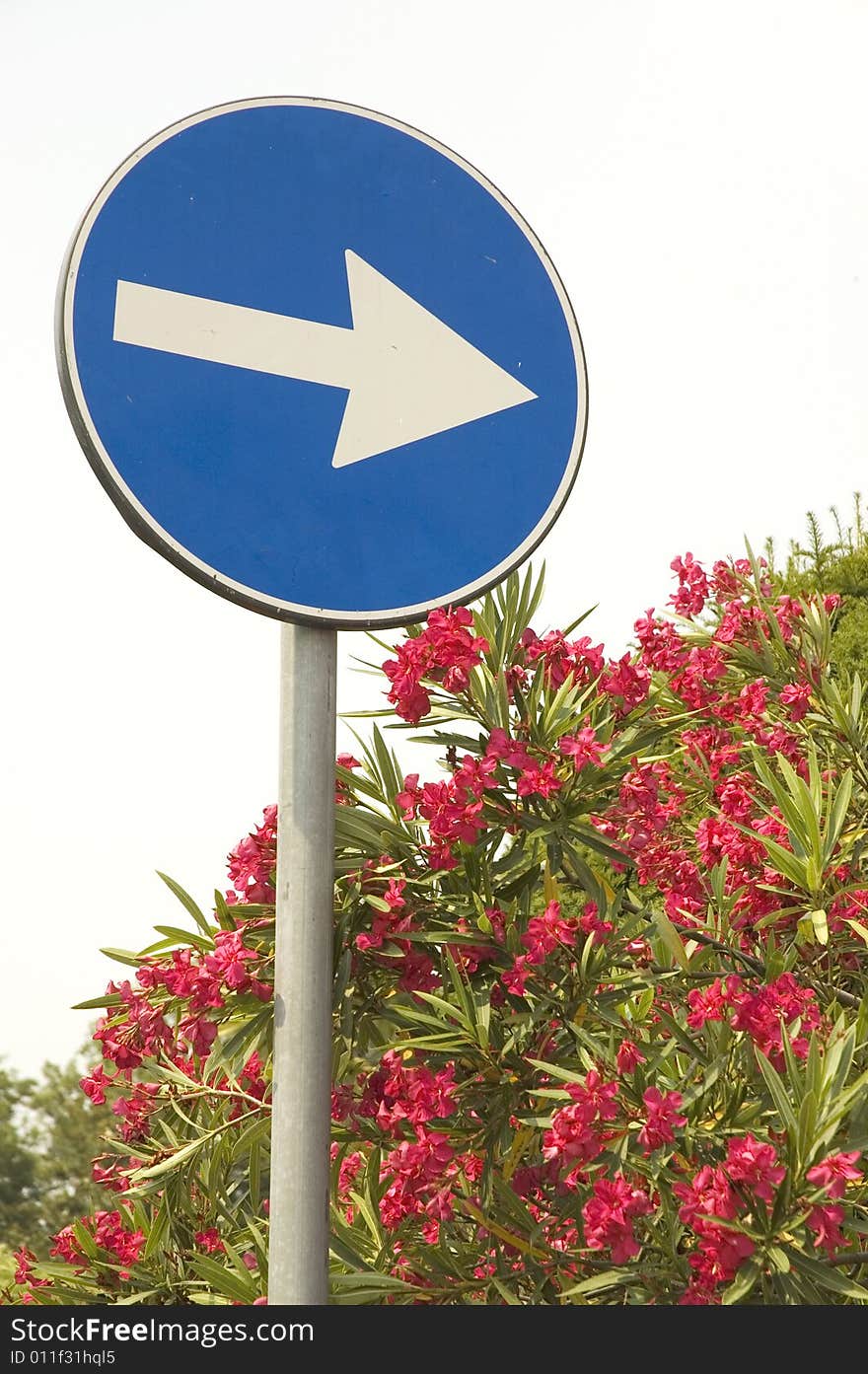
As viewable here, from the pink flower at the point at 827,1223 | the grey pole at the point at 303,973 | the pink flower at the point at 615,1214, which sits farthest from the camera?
the pink flower at the point at 615,1214

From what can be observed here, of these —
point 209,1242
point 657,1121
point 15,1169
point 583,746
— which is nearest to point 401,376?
point 583,746

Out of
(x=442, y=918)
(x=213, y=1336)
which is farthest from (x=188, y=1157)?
(x=213, y=1336)

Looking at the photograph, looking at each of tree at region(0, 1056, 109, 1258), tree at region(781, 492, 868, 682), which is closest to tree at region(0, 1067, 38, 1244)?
tree at region(0, 1056, 109, 1258)

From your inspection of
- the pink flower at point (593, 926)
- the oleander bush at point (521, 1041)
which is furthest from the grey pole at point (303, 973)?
the pink flower at point (593, 926)

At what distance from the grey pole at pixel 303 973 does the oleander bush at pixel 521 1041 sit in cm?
61

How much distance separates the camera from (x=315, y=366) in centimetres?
150

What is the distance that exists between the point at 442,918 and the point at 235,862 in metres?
0.39

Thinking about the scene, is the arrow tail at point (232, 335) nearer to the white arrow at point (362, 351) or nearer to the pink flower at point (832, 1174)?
the white arrow at point (362, 351)

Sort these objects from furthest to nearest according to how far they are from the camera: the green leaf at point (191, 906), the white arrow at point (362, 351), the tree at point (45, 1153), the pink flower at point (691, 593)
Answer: the tree at point (45, 1153)
the pink flower at point (691, 593)
the green leaf at point (191, 906)
the white arrow at point (362, 351)

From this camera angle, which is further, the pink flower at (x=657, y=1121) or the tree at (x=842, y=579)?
the tree at (x=842, y=579)

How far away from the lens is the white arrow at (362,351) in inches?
56.8

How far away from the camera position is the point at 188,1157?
2287 mm

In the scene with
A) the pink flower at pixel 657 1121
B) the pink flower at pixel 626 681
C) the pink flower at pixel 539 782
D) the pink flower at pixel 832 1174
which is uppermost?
the pink flower at pixel 626 681

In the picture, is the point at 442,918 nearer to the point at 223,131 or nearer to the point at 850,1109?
the point at 850,1109
